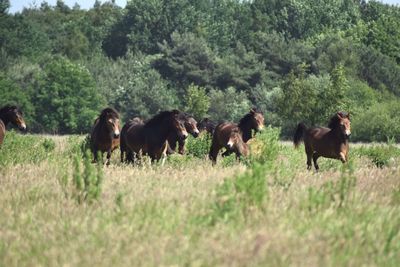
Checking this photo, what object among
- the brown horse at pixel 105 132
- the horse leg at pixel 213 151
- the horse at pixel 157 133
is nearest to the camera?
the horse at pixel 157 133

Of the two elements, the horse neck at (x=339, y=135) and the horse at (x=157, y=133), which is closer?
the horse at (x=157, y=133)

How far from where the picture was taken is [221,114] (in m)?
67.6

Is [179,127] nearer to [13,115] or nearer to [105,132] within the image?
[105,132]

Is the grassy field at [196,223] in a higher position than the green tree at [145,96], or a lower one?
higher

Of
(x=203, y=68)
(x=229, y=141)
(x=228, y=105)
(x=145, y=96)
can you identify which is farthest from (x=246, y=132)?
(x=203, y=68)

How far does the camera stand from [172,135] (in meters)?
18.1

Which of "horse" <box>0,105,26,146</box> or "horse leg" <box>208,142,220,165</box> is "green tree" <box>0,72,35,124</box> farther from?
"horse leg" <box>208,142,220,165</box>

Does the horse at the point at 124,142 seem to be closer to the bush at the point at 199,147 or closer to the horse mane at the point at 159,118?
the horse mane at the point at 159,118

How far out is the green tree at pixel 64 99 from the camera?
62938 millimetres

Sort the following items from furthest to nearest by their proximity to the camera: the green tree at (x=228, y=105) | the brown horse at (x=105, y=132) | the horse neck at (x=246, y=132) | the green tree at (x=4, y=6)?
the green tree at (x=4, y=6) < the green tree at (x=228, y=105) < the horse neck at (x=246, y=132) < the brown horse at (x=105, y=132)

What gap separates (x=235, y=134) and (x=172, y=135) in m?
1.63

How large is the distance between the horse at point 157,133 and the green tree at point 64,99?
150 feet

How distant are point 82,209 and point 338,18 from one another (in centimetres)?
11045

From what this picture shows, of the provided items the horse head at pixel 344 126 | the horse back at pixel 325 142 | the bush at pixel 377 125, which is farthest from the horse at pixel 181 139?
the bush at pixel 377 125
